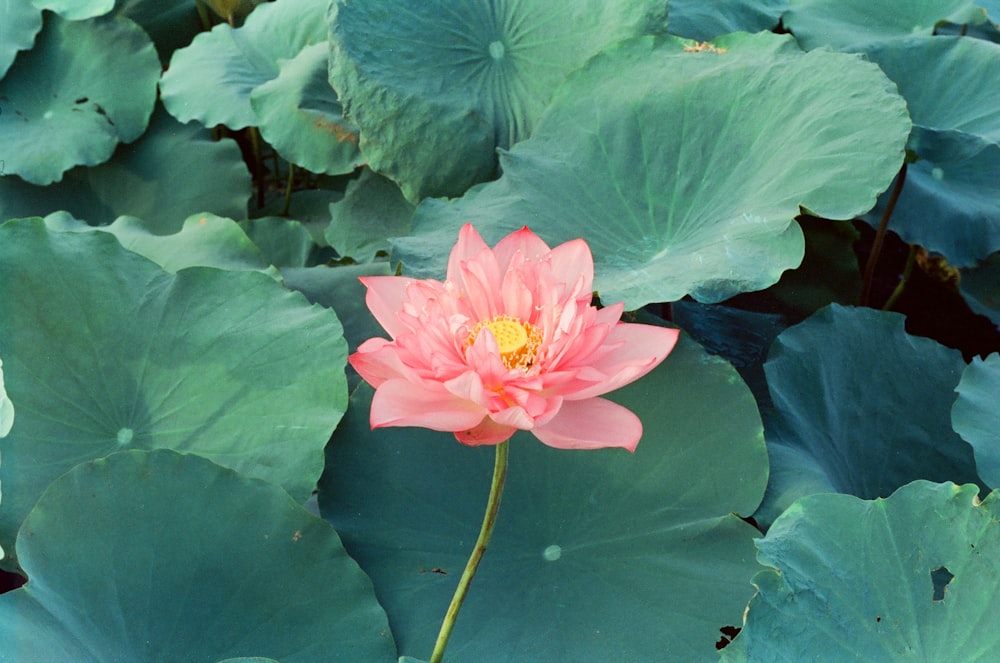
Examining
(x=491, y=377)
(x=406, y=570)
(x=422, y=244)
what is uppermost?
(x=491, y=377)

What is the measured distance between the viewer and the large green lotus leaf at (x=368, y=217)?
1529mm

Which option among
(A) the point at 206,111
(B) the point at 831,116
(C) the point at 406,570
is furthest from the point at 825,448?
(A) the point at 206,111

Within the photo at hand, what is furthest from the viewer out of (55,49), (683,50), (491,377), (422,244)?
(55,49)

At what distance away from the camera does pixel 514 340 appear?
76 centimetres

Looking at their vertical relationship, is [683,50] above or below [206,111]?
above

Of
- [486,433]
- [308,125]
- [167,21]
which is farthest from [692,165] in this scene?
[167,21]

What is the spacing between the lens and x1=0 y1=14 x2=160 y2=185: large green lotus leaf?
5.55 ft

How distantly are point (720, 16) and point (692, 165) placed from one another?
543mm

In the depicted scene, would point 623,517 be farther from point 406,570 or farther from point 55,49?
point 55,49

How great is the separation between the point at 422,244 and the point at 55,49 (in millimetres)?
1139

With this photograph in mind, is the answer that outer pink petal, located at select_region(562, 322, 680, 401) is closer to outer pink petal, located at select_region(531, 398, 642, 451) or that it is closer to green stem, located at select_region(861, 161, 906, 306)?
outer pink petal, located at select_region(531, 398, 642, 451)

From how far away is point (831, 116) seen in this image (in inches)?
42.9

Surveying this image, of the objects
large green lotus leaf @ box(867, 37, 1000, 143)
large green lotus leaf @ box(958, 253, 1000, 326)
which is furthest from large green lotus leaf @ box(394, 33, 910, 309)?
large green lotus leaf @ box(958, 253, 1000, 326)

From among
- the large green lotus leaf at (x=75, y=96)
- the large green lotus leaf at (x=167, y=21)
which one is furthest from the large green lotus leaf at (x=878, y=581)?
the large green lotus leaf at (x=167, y=21)
